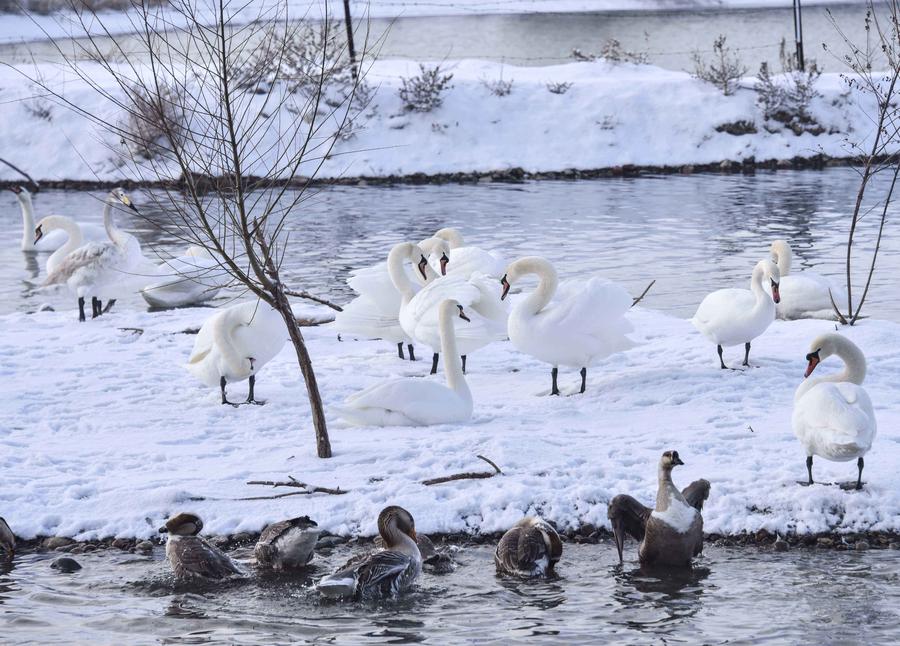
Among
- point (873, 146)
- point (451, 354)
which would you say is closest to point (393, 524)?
point (451, 354)

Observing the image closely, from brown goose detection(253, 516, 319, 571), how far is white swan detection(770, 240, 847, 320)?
25.1 ft

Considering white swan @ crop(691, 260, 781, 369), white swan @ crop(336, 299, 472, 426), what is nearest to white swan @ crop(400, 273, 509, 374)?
white swan @ crop(336, 299, 472, 426)

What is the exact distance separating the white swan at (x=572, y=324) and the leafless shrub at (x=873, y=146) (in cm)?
306

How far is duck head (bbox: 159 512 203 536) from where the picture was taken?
6703 mm

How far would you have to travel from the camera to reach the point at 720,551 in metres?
6.98

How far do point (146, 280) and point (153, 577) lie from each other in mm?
9187

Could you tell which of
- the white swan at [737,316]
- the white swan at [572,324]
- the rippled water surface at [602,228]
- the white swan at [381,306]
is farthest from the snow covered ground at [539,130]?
the white swan at [572,324]

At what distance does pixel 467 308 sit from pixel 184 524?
168 inches

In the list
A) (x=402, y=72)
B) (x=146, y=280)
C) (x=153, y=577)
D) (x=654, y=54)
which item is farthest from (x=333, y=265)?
(x=654, y=54)

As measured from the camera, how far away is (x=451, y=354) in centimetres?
939

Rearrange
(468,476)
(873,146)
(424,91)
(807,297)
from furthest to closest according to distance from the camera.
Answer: (424,91) → (873,146) → (807,297) → (468,476)

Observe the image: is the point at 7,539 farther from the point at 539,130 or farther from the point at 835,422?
the point at 539,130

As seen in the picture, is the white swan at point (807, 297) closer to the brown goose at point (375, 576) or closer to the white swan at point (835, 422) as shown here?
the white swan at point (835, 422)

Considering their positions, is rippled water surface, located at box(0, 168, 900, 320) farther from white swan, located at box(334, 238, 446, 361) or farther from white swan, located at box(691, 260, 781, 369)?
white swan, located at box(334, 238, 446, 361)
